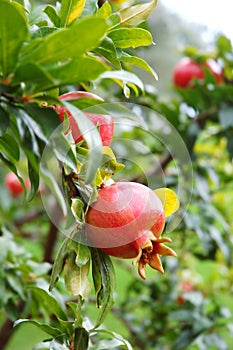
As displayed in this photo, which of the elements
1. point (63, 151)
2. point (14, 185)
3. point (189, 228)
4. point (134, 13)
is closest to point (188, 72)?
point (189, 228)

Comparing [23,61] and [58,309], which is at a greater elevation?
[23,61]

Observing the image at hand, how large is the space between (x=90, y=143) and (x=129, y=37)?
169 millimetres

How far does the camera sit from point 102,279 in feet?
1.60

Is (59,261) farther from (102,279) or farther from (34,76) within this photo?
(34,76)

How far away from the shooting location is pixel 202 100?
135cm

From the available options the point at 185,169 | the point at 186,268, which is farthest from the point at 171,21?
the point at 185,169

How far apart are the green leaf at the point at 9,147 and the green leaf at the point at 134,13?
0.49ft

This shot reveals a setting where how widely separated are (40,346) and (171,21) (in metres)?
2.38

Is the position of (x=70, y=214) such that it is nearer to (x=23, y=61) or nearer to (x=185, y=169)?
(x=23, y=61)

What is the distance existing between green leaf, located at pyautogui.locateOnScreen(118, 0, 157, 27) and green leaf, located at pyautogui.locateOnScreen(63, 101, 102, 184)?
155mm

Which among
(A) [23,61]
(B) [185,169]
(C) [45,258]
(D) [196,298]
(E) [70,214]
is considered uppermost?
(A) [23,61]

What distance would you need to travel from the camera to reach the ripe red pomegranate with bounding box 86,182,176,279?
462 millimetres

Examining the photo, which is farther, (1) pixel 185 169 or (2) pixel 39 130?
(1) pixel 185 169

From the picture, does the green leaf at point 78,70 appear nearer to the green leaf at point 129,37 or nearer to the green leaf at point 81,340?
the green leaf at point 129,37
